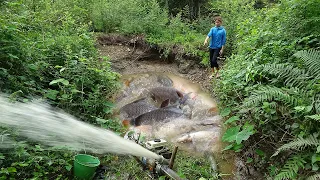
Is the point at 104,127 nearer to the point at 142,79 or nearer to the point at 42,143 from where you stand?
the point at 42,143

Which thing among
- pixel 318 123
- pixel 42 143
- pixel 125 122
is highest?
pixel 318 123

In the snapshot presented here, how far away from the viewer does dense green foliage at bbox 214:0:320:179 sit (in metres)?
3.91

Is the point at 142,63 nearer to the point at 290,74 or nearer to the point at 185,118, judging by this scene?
the point at 185,118

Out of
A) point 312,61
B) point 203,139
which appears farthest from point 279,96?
point 203,139

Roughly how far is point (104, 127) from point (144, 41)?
6.68m

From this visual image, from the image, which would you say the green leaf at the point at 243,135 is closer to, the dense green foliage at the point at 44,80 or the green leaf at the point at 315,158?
the green leaf at the point at 315,158

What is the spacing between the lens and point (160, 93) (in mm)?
8422

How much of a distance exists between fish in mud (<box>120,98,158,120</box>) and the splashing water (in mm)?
2199

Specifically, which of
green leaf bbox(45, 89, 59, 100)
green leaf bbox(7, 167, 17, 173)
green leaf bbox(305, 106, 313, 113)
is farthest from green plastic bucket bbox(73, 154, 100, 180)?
green leaf bbox(305, 106, 313, 113)

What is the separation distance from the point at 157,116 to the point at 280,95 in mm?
3450

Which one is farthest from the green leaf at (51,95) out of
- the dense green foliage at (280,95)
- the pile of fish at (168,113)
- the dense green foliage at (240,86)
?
the dense green foliage at (280,95)

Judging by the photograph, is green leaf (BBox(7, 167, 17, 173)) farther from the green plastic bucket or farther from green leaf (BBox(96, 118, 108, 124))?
green leaf (BBox(96, 118, 108, 124))

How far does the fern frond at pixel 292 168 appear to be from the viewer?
3.55m

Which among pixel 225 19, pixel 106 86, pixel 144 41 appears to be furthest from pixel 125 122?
pixel 225 19
